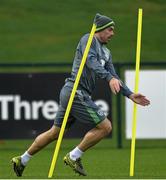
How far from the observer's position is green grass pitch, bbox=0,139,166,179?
13.4 m

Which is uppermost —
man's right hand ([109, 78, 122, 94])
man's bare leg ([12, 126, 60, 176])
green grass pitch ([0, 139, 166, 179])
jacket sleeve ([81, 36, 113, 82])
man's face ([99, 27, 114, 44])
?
man's face ([99, 27, 114, 44])

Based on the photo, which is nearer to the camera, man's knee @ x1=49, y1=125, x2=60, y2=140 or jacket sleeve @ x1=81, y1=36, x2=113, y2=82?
jacket sleeve @ x1=81, y1=36, x2=113, y2=82

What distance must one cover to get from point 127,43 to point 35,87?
24.7ft

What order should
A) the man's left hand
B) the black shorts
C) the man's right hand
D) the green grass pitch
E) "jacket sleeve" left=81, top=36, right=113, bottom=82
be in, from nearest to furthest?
the man's right hand, "jacket sleeve" left=81, top=36, right=113, bottom=82, the man's left hand, the black shorts, the green grass pitch

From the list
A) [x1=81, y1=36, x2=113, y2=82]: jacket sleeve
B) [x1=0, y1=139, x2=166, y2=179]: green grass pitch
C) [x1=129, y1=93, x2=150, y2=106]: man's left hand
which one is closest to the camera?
[x1=81, y1=36, x2=113, y2=82]: jacket sleeve

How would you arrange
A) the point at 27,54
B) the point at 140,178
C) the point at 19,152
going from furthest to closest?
1. the point at 27,54
2. the point at 19,152
3. the point at 140,178

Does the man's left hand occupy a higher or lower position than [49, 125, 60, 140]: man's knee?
higher

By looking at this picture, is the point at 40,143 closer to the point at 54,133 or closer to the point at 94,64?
the point at 54,133

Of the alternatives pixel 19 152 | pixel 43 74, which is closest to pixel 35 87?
pixel 43 74

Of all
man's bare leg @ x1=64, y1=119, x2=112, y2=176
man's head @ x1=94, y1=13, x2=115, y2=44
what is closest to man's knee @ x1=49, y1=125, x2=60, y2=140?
man's bare leg @ x1=64, y1=119, x2=112, y2=176

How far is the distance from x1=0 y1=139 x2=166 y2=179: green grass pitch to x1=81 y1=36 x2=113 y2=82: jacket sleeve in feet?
4.00

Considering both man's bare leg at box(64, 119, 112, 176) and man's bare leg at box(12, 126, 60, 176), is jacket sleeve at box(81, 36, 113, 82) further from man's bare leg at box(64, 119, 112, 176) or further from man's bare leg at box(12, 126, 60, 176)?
man's bare leg at box(12, 126, 60, 176)

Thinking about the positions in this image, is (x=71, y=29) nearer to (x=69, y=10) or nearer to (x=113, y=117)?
(x=69, y=10)

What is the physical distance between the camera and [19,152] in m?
18.6
